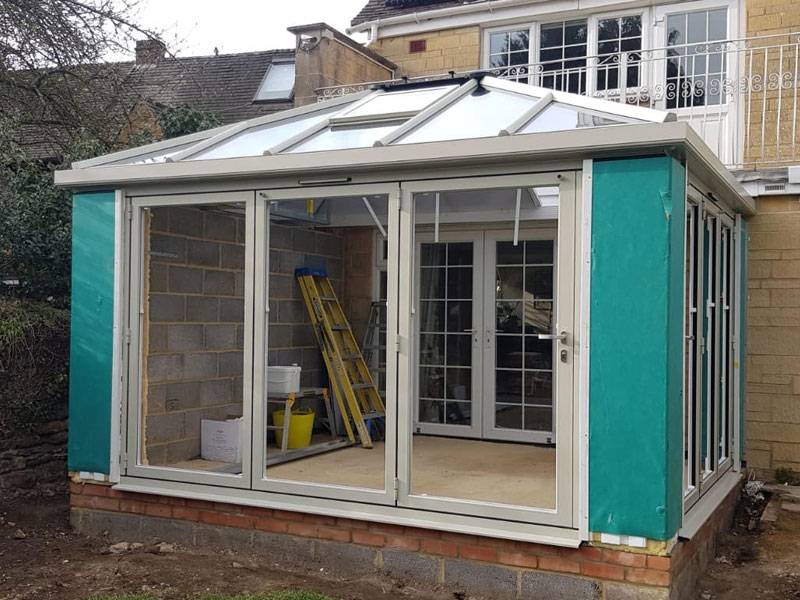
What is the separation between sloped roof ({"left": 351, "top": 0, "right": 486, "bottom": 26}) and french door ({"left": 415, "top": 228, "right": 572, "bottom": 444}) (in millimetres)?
3738

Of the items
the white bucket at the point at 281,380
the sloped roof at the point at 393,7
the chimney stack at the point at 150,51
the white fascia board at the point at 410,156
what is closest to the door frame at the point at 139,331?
the white fascia board at the point at 410,156

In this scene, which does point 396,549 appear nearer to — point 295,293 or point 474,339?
point 474,339

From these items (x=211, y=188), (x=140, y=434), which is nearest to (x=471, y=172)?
(x=211, y=188)

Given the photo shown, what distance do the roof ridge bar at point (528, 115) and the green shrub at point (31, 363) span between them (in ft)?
14.4

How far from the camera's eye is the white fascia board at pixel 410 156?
440 cm

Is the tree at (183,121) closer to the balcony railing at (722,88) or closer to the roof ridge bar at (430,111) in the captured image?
the balcony railing at (722,88)

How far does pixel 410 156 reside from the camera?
4941mm

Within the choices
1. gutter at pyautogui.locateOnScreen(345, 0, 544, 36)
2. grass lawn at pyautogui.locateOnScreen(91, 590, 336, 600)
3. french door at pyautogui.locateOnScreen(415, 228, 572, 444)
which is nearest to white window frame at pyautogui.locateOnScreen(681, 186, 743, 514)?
french door at pyautogui.locateOnScreen(415, 228, 572, 444)

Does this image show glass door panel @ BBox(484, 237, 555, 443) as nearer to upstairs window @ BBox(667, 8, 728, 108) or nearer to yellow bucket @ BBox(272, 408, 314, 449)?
yellow bucket @ BBox(272, 408, 314, 449)

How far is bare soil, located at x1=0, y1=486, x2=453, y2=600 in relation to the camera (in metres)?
4.88

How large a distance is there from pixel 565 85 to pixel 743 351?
415 centimetres

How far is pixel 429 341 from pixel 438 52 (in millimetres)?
4093

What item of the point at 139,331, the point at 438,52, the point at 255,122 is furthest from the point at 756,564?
the point at 438,52

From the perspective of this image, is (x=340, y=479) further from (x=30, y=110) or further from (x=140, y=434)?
(x=30, y=110)
